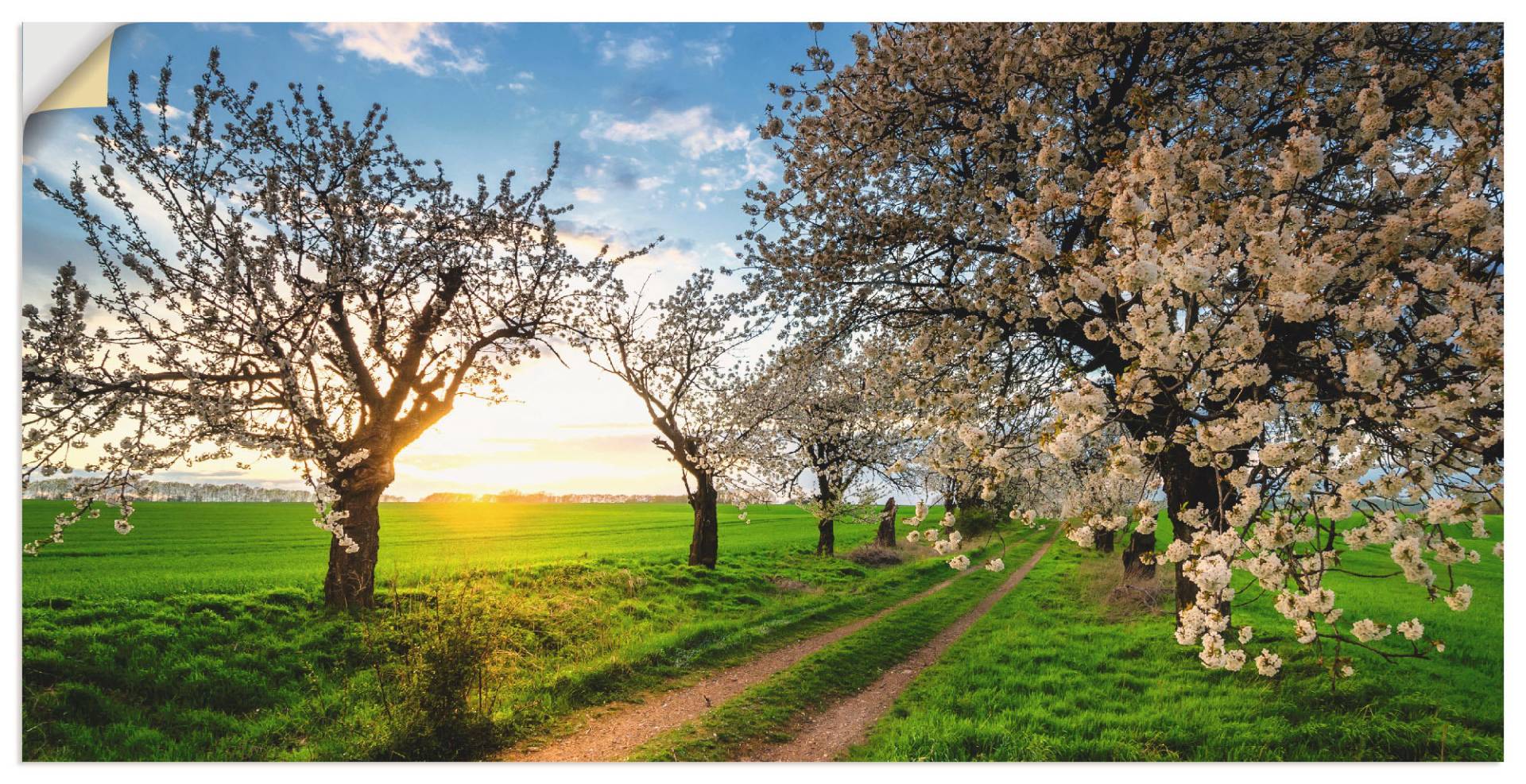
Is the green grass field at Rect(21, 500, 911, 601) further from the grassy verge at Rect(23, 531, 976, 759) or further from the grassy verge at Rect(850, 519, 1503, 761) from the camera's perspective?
the grassy verge at Rect(850, 519, 1503, 761)

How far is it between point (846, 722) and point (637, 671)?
8.43 ft

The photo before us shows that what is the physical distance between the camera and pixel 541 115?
6.99 m

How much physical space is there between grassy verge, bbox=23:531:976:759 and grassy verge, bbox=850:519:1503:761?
10.1 feet

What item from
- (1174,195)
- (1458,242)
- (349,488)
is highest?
(1174,195)

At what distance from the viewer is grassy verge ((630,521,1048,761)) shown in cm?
552

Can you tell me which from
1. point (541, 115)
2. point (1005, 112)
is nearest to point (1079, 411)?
point (1005, 112)

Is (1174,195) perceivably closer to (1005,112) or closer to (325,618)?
(1005,112)

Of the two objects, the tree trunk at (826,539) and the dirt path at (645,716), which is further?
the tree trunk at (826,539)

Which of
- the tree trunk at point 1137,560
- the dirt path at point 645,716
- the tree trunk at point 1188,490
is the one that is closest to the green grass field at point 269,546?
the dirt path at point 645,716

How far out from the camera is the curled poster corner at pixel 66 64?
568 centimetres

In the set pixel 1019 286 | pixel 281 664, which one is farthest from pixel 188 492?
pixel 1019 286

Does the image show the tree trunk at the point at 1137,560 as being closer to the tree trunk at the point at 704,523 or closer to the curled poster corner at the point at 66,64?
the tree trunk at the point at 704,523

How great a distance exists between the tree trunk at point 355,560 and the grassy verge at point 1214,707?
22.1 ft

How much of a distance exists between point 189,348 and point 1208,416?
9.56 metres
